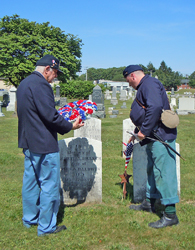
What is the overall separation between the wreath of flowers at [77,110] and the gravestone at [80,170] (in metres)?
0.53

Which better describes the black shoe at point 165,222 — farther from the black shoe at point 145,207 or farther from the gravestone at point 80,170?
the gravestone at point 80,170

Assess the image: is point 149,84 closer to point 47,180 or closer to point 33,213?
point 47,180

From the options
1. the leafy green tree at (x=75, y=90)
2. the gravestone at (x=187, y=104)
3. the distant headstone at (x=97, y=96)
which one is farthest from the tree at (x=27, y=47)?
the gravestone at (x=187, y=104)

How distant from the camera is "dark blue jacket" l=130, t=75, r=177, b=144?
3627 mm

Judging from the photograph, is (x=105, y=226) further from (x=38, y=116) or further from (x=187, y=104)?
(x=187, y=104)

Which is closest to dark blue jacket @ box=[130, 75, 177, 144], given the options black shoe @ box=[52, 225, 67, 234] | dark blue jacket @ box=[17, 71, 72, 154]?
dark blue jacket @ box=[17, 71, 72, 154]

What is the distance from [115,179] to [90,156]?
→ 162 cm

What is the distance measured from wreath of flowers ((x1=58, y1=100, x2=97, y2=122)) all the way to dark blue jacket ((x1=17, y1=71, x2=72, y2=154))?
64 centimetres

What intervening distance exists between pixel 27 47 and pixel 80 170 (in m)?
24.8

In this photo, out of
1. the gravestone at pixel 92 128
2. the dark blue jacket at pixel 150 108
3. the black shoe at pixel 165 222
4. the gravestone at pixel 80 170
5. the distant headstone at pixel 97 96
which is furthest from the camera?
the distant headstone at pixel 97 96

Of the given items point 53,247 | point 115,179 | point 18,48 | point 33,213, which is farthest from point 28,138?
point 18,48

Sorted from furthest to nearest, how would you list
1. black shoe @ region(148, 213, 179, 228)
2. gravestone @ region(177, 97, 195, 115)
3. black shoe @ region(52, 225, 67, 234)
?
1. gravestone @ region(177, 97, 195, 115)
2. black shoe @ region(148, 213, 179, 228)
3. black shoe @ region(52, 225, 67, 234)

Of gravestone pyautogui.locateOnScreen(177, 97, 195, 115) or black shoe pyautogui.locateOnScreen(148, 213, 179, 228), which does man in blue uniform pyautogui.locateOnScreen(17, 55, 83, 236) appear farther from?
gravestone pyautogui.locateOnScreen(177, 97, 195, 115)

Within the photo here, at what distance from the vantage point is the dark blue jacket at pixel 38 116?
11.3ft
